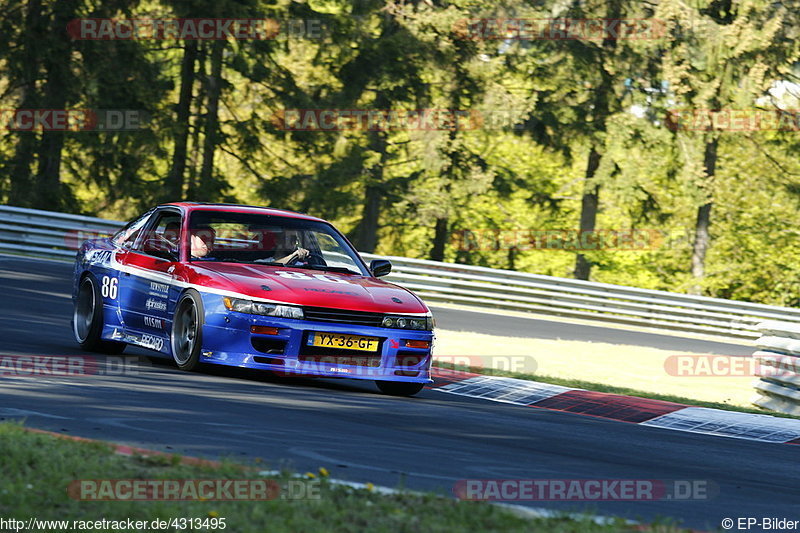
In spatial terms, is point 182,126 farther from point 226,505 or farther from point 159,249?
point 226,505

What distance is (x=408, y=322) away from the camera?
31.7 ft

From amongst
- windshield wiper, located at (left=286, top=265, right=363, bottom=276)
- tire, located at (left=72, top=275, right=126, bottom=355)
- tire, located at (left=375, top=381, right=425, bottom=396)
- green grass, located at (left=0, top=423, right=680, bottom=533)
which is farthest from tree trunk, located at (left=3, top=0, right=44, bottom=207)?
green grass, located at (left=0, top=423, right=680, bottom=533)

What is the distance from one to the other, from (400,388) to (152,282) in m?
2.36

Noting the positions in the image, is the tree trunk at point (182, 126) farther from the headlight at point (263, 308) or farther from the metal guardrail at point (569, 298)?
the headlight at point (263, 308)

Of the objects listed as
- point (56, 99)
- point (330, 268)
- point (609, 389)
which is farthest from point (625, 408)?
point (56, 99)

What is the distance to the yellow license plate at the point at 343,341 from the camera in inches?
363

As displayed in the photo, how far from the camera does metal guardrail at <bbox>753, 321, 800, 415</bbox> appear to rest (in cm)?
1242

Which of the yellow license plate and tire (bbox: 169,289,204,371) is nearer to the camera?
the yellow license plate

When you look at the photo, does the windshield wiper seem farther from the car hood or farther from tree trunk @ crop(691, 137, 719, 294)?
tree trunk @ crop(691, 137, 719, 294)

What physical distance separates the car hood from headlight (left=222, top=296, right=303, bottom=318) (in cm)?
6

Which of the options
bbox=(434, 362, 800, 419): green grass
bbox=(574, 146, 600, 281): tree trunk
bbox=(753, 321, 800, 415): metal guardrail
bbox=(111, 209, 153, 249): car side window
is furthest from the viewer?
bbox=(574, 146, 600, 281): tree trunk

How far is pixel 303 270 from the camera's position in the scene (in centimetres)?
1017

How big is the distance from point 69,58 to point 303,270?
75.3 ft

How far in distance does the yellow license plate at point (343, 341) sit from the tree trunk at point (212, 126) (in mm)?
24508
